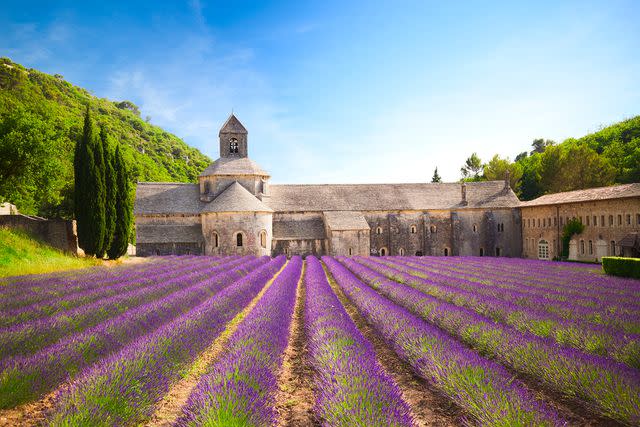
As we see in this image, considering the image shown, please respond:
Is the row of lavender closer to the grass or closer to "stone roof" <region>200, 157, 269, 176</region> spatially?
the grass

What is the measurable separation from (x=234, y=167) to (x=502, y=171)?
4243cm

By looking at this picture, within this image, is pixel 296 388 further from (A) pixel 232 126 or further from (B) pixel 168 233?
(A) pixel 232 126

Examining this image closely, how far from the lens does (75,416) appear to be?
11.7ft

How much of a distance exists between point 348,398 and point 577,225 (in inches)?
1239

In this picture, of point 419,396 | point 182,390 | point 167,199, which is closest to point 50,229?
point 167,199

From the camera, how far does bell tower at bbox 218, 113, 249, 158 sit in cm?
3803

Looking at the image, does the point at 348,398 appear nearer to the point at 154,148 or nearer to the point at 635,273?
the point at 635,273

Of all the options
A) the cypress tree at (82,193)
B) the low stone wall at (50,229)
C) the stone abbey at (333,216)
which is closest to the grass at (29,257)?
the low stone wall at (50,229)

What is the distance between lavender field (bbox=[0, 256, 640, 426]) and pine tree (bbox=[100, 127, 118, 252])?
12511 mm

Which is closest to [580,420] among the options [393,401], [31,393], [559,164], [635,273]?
[393,401]

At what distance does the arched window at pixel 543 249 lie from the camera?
107 feet

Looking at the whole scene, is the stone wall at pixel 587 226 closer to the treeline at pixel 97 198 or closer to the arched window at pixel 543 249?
the arched window at pixel 543 249

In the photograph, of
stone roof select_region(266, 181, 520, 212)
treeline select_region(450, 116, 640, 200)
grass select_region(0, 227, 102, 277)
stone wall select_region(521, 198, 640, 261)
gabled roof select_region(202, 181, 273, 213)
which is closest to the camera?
grass select_region(0, 227, 102, 277)

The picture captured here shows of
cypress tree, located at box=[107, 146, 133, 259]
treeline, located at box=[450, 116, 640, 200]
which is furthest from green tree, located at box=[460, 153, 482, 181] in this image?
cypress tree, located at box=[107, 146, 133, 259]
